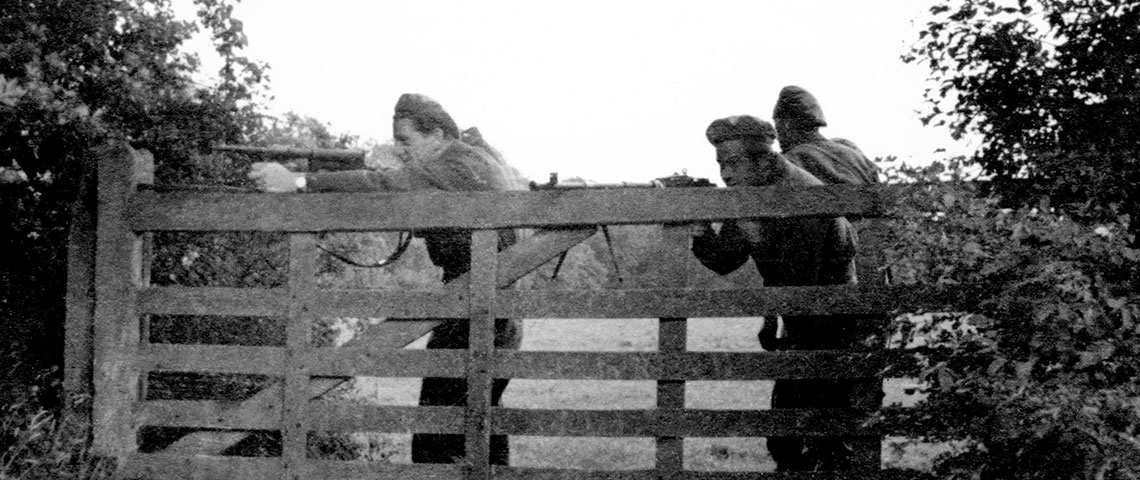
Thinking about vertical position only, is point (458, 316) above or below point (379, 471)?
above

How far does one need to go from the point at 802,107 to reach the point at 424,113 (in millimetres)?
2556

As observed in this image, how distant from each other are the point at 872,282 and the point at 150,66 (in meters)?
4.73

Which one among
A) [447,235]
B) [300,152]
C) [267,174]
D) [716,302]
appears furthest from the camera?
[267,174]

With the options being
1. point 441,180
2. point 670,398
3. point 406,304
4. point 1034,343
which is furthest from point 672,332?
point 1034,343

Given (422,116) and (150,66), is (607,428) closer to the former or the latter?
(422,116)

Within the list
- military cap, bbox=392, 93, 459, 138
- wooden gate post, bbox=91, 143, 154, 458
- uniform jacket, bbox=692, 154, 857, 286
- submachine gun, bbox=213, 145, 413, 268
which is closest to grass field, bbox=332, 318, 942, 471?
Answer: uniform jacket, bbox=692, 154, 857, 286

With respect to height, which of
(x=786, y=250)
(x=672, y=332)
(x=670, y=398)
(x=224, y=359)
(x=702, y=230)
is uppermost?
(x=702, y=230)

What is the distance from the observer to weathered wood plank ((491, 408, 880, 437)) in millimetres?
4902

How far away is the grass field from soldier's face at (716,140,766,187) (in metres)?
1.56

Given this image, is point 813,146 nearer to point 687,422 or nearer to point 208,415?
point 687,422

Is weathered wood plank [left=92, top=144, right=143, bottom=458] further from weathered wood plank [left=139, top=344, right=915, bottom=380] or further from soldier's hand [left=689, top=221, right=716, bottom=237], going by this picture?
soldier's hand [left=689, top=221, right=716, bottom=237]

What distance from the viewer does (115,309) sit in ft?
17.6

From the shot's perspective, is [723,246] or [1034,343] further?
[723,246]

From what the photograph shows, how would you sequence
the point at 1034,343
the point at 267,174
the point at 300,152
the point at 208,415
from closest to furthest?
the point at 1034,343 < the point at 208,415 < the point at 300,152 < the point at 267,174
